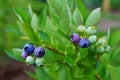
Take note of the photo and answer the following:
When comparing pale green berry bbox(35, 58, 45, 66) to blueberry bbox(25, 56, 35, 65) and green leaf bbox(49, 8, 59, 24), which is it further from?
green leaf bbox(49, 8, 59, 24)

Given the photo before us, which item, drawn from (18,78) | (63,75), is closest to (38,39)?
(63,75)

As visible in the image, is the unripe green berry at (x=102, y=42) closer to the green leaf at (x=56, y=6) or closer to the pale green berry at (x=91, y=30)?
the pale green berry at (x=91, y=30)

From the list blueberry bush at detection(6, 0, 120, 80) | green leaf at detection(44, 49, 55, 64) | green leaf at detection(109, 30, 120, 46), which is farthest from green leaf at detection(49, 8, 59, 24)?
green leaf at detection(109, 30, 120, 46)

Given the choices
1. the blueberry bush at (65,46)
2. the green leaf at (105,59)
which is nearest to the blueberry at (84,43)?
the blueberry bush at (65,46)

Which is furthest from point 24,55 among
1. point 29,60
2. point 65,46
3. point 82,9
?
point 82,9

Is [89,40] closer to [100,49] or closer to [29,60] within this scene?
[100,49]

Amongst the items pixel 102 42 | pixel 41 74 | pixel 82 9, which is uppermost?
pixel 82 9

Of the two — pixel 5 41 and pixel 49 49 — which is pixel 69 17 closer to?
pixel 49 49
